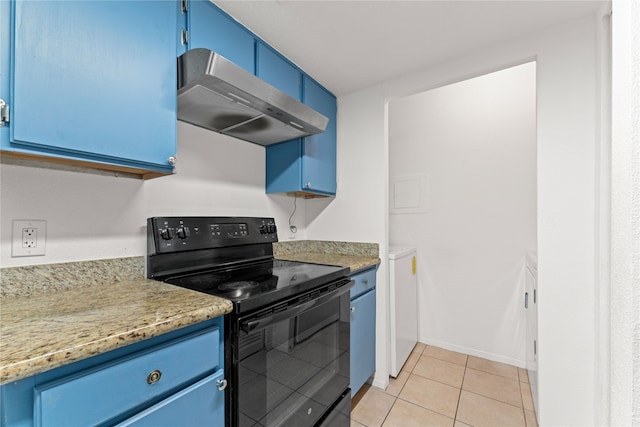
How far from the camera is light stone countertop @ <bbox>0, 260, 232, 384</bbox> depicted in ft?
1.84

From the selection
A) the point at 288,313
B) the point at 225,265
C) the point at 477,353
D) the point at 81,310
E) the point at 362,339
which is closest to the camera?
the point at 81,310

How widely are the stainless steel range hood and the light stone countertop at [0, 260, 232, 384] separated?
33.0 inches

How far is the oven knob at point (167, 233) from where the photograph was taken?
1.27 meters

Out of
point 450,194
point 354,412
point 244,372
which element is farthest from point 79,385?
point 450,194

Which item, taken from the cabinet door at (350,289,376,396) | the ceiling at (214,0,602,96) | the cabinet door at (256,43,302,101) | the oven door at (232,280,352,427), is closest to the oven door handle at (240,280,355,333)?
the oven door at (232,280,352,427)

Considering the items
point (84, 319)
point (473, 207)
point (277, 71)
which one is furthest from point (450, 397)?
point (277, 71)

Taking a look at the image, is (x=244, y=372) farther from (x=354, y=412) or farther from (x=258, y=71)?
(x=258, y=71)

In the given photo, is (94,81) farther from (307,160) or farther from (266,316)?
(307,160)

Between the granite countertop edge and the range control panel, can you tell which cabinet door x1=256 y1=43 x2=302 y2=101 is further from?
the granite countertop edge

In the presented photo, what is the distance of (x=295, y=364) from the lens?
1.20m

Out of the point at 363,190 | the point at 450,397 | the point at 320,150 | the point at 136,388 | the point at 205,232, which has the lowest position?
the point at 450,397

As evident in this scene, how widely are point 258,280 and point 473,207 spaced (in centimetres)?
204

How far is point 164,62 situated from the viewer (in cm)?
108

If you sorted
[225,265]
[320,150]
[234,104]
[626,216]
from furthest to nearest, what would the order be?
[320,150] → [225,265] → [234,104] → [626,216]
